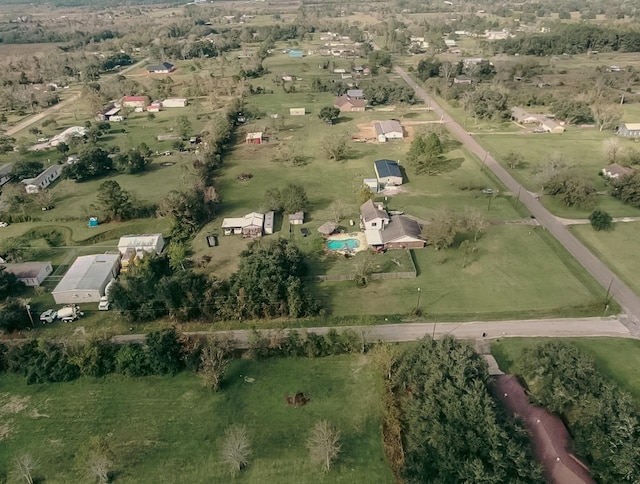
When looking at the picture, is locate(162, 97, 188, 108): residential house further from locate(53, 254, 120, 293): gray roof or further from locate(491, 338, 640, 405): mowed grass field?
locate(491, 338, 640, 405): mowed grass field

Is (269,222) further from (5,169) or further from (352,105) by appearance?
(352,105)

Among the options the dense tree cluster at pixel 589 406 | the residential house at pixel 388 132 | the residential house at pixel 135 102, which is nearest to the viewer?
the dense tree cluster at pixel 589 406

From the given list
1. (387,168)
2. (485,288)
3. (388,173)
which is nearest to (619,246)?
(485,288)

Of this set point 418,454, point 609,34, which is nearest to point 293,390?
point 418,454

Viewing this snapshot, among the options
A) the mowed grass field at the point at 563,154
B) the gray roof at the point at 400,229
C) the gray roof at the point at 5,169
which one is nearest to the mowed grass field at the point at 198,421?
the gray roof at the point at 400,229

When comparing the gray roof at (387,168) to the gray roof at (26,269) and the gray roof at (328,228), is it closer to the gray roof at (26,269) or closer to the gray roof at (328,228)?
the gray roof at (328,228)
